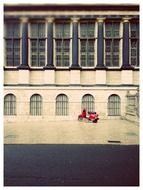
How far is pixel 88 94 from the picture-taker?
1644 cm

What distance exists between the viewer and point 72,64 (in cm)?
1680

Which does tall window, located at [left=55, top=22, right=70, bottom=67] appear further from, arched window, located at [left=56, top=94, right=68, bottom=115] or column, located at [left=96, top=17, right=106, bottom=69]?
arched window, located at [left=56, top=94, right=68, bottom=115]

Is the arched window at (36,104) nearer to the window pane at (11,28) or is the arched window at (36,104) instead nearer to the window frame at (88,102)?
the window frame at (88,102)

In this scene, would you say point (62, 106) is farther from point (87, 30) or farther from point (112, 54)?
point (87, 30)

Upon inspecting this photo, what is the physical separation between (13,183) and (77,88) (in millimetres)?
12055

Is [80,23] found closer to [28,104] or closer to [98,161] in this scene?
[28,104]

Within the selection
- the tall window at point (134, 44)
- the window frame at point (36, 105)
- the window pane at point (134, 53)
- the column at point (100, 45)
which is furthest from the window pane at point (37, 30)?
the window pane at point (134, 53)

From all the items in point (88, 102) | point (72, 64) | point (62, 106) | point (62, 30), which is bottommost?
point (62, 106)

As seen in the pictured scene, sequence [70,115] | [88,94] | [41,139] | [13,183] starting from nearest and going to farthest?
[13,183], [41,139], [70,115], [88,94]

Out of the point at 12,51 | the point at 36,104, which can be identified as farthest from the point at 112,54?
the point at 12,51

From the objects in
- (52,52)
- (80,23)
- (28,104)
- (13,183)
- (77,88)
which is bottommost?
(13,183)

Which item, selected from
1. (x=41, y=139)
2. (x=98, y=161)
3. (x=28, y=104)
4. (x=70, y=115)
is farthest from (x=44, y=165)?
(x=28, y=104)

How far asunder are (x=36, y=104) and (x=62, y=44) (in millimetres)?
4857

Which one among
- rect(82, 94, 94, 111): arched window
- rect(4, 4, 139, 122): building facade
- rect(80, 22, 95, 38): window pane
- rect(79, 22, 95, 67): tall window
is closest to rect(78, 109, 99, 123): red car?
rect(4, 4, 139, 122): building facade
